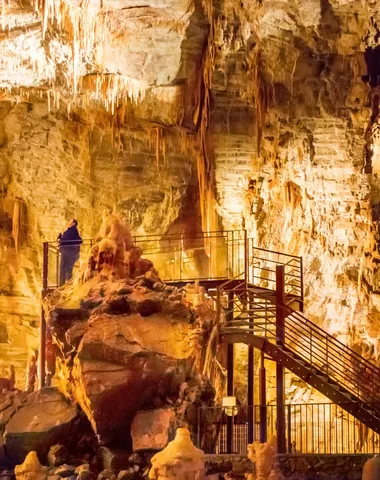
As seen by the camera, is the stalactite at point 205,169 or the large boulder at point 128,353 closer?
the large boulder at point 128,353

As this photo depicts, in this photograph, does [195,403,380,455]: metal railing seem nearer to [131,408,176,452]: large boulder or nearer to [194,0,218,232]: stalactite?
[131,408,176,452]: large boulder

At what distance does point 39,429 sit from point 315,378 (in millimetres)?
4377

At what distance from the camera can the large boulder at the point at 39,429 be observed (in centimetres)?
1484

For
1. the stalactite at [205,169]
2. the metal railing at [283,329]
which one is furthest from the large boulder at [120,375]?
the stalactite at [205,169]

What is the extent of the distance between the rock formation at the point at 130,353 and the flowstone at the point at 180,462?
161 cm

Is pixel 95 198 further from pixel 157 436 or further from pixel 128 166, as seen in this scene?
pixel 157 436

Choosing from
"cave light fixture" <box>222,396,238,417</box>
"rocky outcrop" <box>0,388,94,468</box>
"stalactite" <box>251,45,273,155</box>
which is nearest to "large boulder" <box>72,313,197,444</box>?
"rocky outcrop" <box>0,388,94,468</box>

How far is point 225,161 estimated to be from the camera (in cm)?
2155

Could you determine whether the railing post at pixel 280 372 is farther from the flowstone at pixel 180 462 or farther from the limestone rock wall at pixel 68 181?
the limestone rock wall at pixel 68 181

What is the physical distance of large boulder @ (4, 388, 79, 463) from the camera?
584 inches

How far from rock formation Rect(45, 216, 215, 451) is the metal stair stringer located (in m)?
0.63

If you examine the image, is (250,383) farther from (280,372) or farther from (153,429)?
(153,429)

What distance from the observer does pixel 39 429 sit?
14883 millimetres

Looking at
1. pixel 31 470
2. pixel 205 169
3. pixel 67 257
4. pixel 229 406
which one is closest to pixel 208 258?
pixel 205 169
